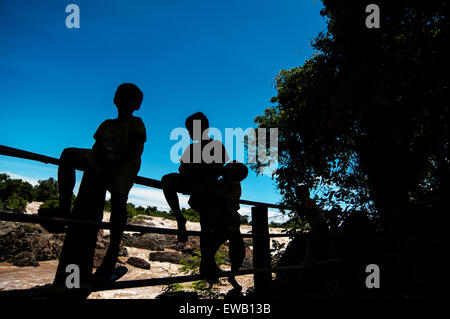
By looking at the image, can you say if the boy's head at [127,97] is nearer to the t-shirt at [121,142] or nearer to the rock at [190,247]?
the t-shirt at [121,142]

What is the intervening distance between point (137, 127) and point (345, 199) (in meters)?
6.54

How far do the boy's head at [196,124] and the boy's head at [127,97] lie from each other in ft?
1.65

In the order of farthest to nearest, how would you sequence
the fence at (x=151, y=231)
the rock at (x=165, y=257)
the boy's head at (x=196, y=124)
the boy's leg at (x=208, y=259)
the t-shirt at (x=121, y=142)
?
1. the rock at (x=165, y=257)
2. the boy's head at (x=196, y=124)
3. the boy's leg at (x=208, y=259)
4. the t-shirt at (x=121, y=142)
5. the fence at (x=151, y=231)

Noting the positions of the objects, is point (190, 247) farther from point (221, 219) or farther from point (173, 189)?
point (173, 189)

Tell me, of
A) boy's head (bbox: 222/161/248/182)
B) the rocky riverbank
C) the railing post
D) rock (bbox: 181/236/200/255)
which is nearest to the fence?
the railing post

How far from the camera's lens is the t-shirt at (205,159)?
87.3 inches

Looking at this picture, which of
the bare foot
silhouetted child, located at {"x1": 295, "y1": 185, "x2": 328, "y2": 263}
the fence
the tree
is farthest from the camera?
silhouetted child, located at {"x1": 295, "y1": 185, "x2": 328, "y2": 263}

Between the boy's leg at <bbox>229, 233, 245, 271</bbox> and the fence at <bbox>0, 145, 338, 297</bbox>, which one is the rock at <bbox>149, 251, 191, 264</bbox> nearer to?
the fence at <bbox>0, 145, 338, 297</bbox>

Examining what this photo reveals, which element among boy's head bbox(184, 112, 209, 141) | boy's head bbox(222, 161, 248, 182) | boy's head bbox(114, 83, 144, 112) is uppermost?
boy's head bbox(114, 83, 144, 112)

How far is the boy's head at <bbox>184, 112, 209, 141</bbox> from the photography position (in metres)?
2.32

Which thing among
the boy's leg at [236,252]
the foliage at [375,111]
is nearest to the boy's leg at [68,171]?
the boy's leg at [236,252]

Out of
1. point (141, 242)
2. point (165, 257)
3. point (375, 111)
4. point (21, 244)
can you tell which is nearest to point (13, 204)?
point (21, 244)
